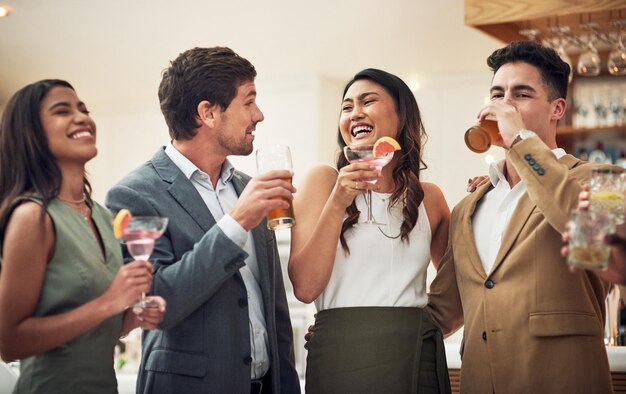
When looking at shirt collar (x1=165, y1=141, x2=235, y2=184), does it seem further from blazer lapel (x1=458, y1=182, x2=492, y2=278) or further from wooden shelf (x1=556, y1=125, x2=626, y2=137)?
wooden shelf (x1=556, y1=125, x2=626, y2=137)

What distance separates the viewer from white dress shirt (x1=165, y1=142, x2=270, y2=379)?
265 centimetres

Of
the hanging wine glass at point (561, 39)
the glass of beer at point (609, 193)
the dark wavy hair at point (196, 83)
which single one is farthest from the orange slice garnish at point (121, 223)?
the hanging wine glass at point (561, 39)

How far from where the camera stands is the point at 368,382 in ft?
8.71

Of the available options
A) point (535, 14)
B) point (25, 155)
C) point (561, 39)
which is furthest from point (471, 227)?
point (561, 39)

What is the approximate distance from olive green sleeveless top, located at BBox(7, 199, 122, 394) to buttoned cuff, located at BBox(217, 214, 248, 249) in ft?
1.09

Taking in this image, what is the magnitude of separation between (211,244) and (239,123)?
1.82 feet

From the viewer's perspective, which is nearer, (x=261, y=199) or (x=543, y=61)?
(x=261, y=199)

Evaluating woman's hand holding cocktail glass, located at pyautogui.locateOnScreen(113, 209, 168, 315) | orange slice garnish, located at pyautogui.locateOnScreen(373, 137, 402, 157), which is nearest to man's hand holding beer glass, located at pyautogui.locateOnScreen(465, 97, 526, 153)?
orange slice garnish, located at pyautogui.locateOnScreen(373, 137, 402, 157)

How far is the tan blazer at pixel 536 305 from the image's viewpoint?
238cm

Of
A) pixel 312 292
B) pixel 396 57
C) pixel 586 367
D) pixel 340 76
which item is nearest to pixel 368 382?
pixel 312 292

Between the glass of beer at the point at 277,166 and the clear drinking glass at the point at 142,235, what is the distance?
0.41m

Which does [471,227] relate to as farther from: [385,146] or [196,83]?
[196,83]

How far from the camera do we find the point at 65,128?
7.23ft

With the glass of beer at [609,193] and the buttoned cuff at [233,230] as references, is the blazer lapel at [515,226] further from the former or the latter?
the buttoned cuff at [233,230]
